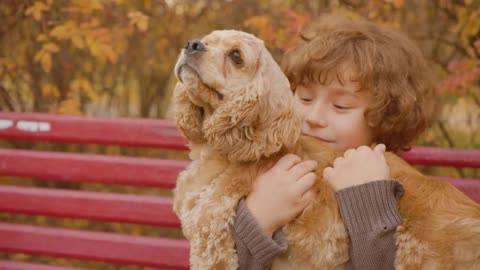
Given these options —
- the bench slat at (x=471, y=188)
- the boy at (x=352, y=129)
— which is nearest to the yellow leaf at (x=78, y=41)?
the boy at (x=352, y=129)

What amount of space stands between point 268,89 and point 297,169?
0.89 ft

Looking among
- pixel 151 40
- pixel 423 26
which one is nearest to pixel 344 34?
pixel 423 26

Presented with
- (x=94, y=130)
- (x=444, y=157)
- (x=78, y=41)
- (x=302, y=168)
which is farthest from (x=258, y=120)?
(x=78, y=41)

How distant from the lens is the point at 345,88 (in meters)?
2.27

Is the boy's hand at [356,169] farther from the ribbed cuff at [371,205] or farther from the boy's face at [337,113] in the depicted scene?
the boy's face at [337,113]

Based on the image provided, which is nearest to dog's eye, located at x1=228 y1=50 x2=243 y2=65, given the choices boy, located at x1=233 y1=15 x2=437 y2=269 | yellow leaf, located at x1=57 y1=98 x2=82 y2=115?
boy, located at x1=233 y1=15 x2=437 y2=269

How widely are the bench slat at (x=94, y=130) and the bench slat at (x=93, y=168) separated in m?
0.08

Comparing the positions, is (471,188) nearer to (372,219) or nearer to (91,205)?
(372,219)

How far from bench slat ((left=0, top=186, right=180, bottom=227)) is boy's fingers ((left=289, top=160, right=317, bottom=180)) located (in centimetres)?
108

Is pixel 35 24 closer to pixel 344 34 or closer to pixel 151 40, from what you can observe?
pixel 151 40

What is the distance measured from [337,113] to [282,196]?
433 mm

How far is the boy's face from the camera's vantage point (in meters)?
2.27

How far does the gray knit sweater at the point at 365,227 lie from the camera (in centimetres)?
193

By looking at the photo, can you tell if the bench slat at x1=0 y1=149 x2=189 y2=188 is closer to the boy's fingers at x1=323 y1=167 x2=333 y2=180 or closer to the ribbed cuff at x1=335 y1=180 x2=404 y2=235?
the boy's fingers at x1=323 y1=167 x2=333 y2=180
